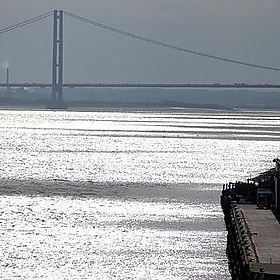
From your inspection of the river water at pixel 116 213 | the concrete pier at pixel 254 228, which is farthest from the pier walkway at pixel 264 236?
the river water at pixel 116 213

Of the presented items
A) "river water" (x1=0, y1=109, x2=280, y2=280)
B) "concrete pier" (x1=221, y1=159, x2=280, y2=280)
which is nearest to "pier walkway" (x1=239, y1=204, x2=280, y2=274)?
"concrete pier" (x1=221, y1=159, x2=280, y2=280)

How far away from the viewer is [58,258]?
107ft

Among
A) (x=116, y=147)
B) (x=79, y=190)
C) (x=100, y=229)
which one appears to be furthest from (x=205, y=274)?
(x=116, y=147)

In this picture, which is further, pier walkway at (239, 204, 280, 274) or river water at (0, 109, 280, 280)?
river water at (0, 109, 280, 280)

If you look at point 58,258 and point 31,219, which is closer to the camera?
point 58,258

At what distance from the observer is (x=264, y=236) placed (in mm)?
28672

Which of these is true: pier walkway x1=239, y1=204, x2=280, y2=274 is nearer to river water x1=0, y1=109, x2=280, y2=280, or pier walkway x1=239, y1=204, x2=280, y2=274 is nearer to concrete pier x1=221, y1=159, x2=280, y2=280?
concrete pier x1=221, y1=159, x2=280, y2=280

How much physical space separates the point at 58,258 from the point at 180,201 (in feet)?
51.3

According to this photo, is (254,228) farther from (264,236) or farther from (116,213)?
(116,213)

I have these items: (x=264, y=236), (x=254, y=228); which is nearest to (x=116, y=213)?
(x=254, y=228)

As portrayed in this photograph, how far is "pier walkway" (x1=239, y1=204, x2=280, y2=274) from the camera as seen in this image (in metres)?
24.0

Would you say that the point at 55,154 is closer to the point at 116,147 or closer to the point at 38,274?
the point at 116,147

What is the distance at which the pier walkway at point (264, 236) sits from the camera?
2399cm

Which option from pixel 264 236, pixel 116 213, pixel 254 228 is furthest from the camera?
pixel 116 213
